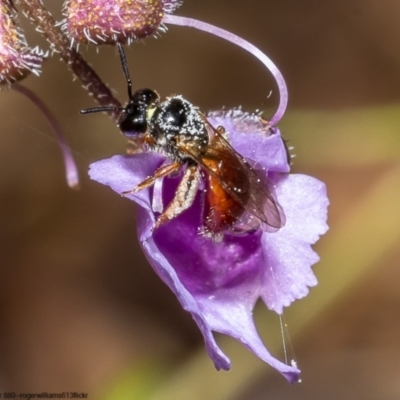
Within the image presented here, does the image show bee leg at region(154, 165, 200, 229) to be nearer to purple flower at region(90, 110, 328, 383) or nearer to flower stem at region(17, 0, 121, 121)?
purple flower at region(90, 110, 328, 383)

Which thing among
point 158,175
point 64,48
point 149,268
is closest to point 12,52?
point 64,48

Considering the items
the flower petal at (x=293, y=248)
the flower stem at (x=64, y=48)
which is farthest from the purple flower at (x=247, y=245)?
the flower stem at (x=64, y=48)

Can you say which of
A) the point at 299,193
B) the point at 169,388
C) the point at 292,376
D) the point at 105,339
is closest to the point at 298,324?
the point at 169,388

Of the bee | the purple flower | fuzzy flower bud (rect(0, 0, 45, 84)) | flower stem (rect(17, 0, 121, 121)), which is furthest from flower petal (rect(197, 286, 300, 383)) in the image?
fuzzy flower bud (rect(0, 0, 45, 84))

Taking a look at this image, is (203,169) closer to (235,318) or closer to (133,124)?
(133,124)

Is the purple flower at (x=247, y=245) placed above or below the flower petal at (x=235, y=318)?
above

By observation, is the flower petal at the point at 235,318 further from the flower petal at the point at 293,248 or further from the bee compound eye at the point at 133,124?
the bee compound eye at the point at 133,124
